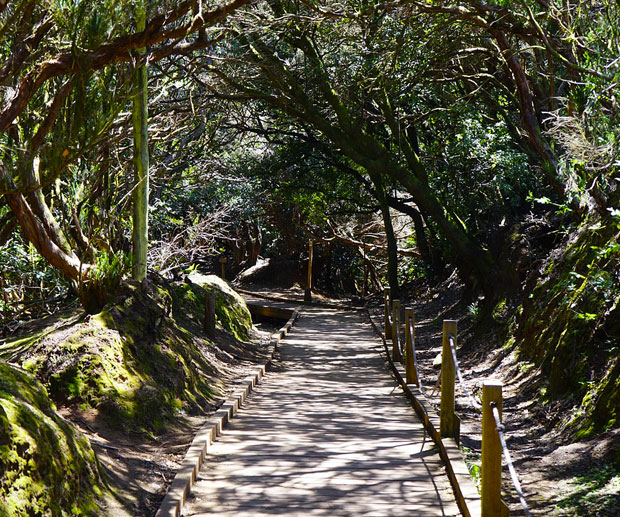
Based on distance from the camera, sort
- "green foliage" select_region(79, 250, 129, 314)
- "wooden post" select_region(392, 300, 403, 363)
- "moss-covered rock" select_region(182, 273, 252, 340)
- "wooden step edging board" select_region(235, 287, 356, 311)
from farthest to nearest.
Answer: "wooden step edging board" select_region(235, 287, 356, 311) < "moss-covered rock" select_region(182, 273, 252, 340) < "wooden post" select_region(392, 300, 403, 363) < "green foliage" select_region(79, 250, 129, 314)

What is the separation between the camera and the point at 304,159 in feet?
75.6

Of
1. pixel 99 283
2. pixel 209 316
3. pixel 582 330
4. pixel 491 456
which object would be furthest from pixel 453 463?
pixel 209 316

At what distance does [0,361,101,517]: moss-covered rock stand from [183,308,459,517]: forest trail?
2.86ft

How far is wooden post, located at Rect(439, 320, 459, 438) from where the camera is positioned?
22.1 feet

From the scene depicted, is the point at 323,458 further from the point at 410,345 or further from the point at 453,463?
the point at 410,345

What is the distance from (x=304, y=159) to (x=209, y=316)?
11.0 metres

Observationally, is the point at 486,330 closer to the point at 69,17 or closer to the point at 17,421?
the point at 69,17

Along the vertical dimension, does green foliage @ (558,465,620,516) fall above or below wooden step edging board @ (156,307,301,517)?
below

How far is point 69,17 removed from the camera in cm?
681

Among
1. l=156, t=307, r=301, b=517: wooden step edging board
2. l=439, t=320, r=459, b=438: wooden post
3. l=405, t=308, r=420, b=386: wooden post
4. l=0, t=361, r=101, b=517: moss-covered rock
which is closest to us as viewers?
l=0, t=361, r=101, b=517: moss-covered rock

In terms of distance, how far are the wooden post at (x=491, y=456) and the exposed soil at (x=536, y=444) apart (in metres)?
0.52

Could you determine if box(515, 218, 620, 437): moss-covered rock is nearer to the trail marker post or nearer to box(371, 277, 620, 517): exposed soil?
box(371, 277, 620, 517): exposed soil

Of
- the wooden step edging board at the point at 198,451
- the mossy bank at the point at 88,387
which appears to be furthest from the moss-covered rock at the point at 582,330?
the mossy bank at the point at 88,387

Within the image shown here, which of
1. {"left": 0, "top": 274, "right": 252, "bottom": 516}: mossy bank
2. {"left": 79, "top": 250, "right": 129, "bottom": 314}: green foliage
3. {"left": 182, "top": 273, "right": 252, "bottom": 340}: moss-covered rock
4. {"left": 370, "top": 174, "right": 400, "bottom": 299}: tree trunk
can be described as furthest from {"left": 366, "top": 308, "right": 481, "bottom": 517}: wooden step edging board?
{"left": 370, "top": 174, "right": 400, "bottom": 299}: tree trunk
